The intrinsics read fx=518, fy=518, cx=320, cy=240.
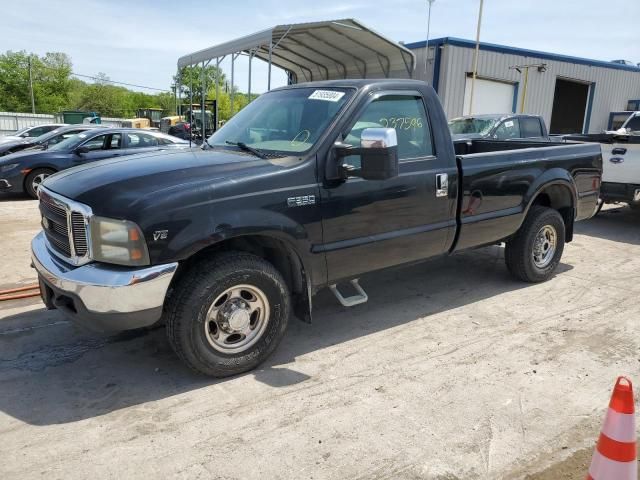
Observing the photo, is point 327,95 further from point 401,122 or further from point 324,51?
point 324,51

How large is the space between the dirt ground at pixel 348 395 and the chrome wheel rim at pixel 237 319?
0.26m

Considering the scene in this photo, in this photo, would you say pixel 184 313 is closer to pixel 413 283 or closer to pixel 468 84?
pixel 413 283

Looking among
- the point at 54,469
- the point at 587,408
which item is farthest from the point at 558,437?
the point at 54,469

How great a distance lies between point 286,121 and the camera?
13.4 feet

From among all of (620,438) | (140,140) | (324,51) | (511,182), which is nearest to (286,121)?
(511,182)

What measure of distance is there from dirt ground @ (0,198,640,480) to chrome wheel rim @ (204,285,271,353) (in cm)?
26

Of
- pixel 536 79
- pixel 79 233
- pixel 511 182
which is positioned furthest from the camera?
pixel 536 79

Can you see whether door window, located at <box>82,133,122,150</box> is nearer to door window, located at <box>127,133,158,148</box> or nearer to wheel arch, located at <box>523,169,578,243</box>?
door window, located at <box>127,133,158,148</box>

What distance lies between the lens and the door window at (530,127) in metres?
11.2

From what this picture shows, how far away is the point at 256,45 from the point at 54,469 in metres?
12.7

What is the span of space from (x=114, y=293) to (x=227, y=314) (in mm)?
734

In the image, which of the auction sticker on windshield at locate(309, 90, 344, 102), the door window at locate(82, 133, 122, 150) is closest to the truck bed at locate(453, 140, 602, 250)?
the auction sticker on windshield at locate(309, 90, 344, 102)

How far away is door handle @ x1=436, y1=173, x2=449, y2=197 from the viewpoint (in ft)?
14.0

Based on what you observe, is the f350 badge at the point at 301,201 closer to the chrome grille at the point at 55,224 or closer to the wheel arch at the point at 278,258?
the wheel arch at the point at 278,258
